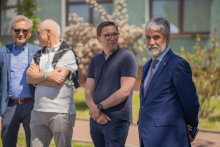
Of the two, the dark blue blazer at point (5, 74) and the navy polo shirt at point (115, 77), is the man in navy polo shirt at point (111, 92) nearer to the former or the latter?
the navy polo shirt at point (115, 77)

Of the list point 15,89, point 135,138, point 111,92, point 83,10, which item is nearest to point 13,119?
point 15,89

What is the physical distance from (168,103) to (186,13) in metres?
10.8

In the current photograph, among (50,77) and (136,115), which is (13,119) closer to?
(50,77)

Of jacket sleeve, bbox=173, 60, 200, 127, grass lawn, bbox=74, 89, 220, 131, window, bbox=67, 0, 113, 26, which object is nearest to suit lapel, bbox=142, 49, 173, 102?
jacket sleeve, bbox=173, 60, 200, 127

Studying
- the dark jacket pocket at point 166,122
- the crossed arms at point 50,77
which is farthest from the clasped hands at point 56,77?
the dark jacket pocket at point 166,122

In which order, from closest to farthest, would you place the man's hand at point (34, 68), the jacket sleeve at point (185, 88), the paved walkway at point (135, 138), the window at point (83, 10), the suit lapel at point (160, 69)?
the jacket sleeve at point (185, 88), the suit lapel at point (160, 69), the man's hand at point (34, 68), the paved walkway at point (135, 138), the window at point (83, 10)

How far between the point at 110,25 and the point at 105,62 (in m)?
0.45

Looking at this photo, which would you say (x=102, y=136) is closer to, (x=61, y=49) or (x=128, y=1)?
(x=61, y=49)

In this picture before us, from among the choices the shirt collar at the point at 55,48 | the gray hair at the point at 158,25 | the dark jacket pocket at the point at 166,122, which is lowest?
the dark jacket pocket at the point at 166,122

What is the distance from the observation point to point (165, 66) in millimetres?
2770

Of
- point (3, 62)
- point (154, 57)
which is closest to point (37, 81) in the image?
point (3, 62)

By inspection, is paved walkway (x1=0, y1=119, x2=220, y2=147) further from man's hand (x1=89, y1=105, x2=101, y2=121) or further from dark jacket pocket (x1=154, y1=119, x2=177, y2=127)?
dark jacket pocket (x1=154, y1=119, x2=177, y2=127)

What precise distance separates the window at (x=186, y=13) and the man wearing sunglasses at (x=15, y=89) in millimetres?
9347

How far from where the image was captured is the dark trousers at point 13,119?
424 cm
